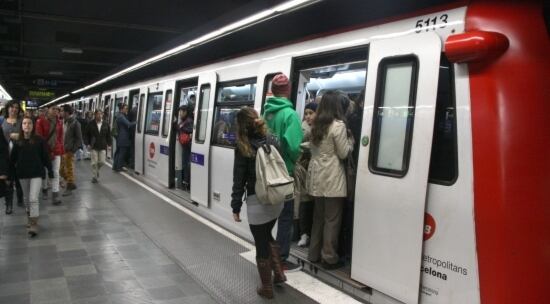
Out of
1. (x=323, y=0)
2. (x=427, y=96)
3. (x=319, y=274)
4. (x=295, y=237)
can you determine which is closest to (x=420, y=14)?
(x=427, y=96)

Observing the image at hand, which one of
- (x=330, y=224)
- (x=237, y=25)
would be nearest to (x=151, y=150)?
(x=237, y=25)

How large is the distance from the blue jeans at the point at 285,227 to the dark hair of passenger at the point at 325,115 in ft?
2.32

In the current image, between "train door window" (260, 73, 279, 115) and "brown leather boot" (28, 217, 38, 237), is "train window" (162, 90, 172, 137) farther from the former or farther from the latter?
"train door window" (260, 73, 279, 115)

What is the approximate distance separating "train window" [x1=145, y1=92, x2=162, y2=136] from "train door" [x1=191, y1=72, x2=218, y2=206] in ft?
8.97

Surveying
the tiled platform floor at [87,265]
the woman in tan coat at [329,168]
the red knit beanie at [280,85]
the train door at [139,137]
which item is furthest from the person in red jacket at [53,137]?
the woman in tan coat at [329,168]

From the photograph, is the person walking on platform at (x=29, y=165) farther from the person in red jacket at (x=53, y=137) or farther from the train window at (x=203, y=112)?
the train window at (x=203, y=112)

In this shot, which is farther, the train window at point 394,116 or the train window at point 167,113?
the train window at point 167,113

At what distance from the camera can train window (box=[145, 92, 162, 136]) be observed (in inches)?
390

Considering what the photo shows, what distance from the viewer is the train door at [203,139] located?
665 centimetres

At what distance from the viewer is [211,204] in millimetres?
6605

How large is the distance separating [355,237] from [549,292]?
4.63 ft

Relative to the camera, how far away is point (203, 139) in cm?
697

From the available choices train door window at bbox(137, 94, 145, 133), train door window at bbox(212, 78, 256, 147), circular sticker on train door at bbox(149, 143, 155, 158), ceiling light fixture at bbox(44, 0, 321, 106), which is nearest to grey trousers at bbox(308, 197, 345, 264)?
ceiling light fixture at bbox(44, 0, 321, 106)

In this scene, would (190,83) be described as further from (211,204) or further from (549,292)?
(549,292)
